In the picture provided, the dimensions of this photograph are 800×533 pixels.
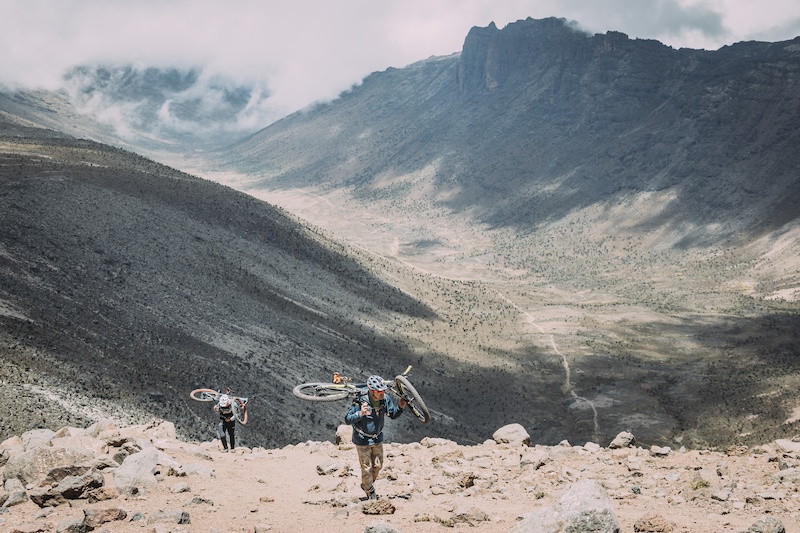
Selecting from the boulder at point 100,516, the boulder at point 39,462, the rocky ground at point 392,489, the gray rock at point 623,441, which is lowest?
the gray rock at point 623,441

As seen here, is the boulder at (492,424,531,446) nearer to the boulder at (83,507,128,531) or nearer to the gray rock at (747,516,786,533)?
the gray rock at (747,516,786,533)

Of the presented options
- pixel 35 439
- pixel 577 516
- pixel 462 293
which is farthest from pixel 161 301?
pixel 462 293

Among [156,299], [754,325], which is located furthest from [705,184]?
[156,299]

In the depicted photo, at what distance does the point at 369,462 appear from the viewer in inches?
558

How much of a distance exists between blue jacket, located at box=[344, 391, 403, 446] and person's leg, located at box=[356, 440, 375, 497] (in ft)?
0.47

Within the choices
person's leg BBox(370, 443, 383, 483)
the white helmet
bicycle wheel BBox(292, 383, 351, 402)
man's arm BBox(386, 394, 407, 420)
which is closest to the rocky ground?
person's leg BBox(370, 443, 383, 483)

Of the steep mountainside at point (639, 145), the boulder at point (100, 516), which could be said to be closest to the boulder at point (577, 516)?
the boulder at point (100, 516)

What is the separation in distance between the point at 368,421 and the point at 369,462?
937 mm

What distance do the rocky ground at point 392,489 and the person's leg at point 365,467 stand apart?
276mm

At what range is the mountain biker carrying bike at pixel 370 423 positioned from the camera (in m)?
13.9

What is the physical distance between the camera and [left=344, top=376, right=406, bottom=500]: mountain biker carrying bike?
1386cm

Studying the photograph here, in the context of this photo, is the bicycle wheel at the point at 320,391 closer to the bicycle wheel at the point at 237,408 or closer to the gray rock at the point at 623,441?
the bicycle wheel at the point at 237,408

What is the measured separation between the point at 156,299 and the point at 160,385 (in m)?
14.1

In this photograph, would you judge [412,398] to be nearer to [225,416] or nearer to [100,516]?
[100,516]
